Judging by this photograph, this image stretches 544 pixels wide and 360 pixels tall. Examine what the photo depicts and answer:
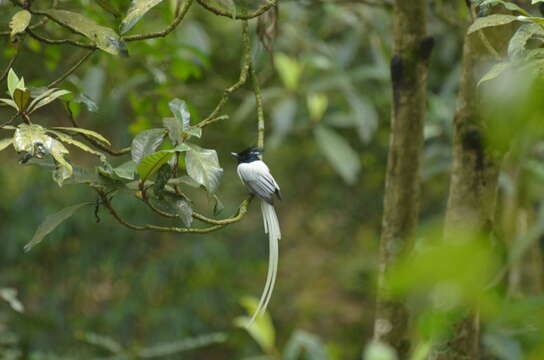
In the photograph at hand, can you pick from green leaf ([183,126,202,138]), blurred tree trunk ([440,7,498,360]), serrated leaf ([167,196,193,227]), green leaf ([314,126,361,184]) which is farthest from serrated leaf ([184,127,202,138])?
green leaf ([314,126,361,184])

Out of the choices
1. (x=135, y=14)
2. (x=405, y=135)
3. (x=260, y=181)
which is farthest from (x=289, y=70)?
(x=135, y=14)

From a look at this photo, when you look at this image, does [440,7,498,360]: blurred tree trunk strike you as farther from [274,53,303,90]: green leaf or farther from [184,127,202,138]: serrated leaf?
[274,53,303,90]: green leaf


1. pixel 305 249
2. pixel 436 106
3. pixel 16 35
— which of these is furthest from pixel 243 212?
pixel 305 249

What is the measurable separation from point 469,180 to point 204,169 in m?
0.51

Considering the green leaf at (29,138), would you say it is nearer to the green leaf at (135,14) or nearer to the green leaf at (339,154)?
the green leaf at (135,14)

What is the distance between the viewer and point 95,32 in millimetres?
958

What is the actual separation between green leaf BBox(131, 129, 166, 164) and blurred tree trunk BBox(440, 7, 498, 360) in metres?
0.52

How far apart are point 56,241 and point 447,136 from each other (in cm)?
189

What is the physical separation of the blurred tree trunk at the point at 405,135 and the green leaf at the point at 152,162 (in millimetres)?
480

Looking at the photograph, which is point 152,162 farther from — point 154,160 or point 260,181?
point 260,181

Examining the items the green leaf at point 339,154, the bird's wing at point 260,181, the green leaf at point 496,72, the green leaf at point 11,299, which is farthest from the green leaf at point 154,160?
the green leaf at point 339,154

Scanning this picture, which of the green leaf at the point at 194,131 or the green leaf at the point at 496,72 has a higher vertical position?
the green leaf at the point at 496,72

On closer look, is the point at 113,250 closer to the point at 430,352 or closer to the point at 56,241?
the point at 56,241

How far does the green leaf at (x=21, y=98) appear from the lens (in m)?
0.84
